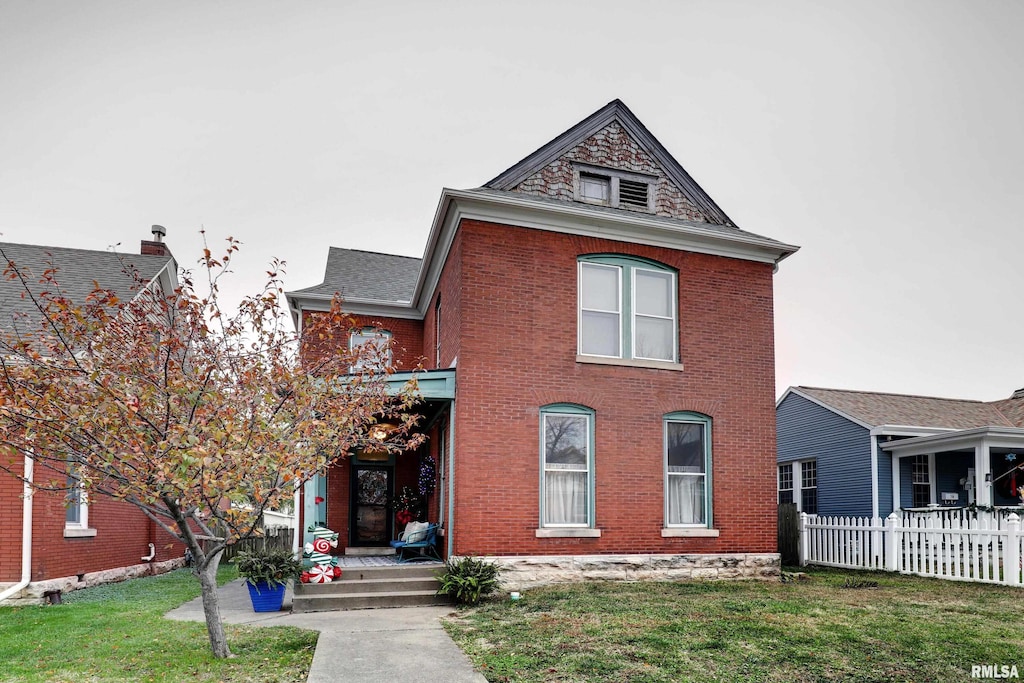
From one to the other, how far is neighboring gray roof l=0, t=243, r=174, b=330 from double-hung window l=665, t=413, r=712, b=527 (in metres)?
11.1

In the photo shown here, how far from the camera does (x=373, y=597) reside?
35.8 feet

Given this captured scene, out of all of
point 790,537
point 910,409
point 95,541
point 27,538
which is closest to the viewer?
point 27,538

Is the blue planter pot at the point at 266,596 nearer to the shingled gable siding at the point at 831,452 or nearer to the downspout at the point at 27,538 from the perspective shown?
the downspout at the point at 27,538

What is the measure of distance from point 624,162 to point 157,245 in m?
14.9

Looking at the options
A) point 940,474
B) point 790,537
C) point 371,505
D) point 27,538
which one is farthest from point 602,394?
point 940,474

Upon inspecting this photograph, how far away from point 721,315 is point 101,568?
13.4 meters

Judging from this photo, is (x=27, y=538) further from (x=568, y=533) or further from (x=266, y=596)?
(x=568, y=533)

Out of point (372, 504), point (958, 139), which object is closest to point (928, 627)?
point (372, 504)

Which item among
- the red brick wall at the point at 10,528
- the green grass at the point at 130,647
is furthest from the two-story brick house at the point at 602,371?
the red brick wall at the point at 10,528

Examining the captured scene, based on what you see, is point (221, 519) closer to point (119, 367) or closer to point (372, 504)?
point (119, 367)

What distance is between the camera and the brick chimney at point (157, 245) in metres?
22.0

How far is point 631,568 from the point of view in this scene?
502 inches

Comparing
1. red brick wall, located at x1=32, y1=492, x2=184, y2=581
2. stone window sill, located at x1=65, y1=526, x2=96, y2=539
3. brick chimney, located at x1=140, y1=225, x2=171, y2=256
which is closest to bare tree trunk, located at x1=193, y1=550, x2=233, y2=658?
red brick wall, located at x1=32, y1=492, x2=184, y2=581

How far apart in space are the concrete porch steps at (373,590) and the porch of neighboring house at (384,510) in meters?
0.01
